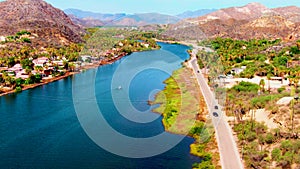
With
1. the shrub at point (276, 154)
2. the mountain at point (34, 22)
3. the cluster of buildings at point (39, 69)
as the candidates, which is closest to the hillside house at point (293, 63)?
the shrub at point (276, 154)

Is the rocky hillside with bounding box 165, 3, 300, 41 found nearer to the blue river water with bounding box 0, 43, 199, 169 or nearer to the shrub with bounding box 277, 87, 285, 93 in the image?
the shrub with bounding box 277, 87, 285, 93

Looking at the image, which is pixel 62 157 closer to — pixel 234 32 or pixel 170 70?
pixel 170 70

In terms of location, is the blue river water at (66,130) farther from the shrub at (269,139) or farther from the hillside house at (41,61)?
the hillside house at (41,61)

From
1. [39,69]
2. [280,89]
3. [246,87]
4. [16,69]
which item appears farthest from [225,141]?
[16,69]

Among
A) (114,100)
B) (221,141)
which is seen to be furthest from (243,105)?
(114,100)

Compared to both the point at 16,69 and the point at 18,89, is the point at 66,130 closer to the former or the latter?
the point at 18,89

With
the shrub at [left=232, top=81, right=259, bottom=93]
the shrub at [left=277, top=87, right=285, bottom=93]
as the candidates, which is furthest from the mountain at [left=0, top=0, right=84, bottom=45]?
the shrub at [left=277, top=87, right=285, bottom=93]
